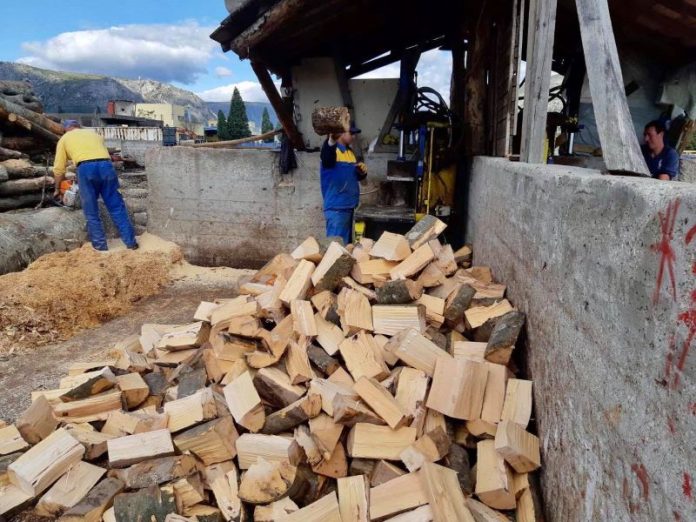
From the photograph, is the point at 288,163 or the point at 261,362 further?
the point at 288,163

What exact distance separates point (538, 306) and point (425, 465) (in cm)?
85

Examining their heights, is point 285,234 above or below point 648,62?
below

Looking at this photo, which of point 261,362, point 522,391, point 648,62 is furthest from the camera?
point 648,62

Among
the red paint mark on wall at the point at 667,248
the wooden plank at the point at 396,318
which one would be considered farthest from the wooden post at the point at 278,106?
the red paint mark on wall at the point at 667,248

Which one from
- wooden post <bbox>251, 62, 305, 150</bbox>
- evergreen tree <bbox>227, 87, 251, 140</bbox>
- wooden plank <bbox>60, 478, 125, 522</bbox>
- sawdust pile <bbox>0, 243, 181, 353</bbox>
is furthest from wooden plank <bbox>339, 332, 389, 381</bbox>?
evergreen tree <bbox>227, 87, 251, 140</bbox>

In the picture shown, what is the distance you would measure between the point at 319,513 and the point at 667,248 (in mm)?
1557

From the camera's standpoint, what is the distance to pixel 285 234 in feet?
21.1

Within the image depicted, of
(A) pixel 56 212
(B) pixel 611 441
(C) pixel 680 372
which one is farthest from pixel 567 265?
(A) pixel 56 212

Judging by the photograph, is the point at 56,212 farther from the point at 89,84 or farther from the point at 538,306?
the point at 89,84

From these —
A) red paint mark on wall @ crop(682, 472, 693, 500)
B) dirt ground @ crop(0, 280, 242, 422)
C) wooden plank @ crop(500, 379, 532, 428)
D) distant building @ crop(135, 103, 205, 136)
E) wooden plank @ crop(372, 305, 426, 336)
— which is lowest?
dirt ground @ crop(0, 280, 242, 422)

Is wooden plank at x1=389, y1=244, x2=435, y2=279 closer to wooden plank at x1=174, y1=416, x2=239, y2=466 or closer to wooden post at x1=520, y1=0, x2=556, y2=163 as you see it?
wooden post at x1=520, y1=0, x2=556, y2=163

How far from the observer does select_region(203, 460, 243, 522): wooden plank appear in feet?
6.48

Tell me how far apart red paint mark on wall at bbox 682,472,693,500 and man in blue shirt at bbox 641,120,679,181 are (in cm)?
470

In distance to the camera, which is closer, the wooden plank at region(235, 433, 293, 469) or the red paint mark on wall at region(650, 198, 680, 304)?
the red paint mark on wall at region(650, 198, 680, 304)
